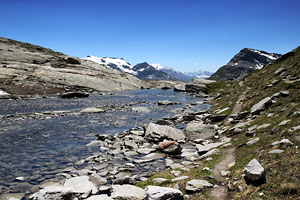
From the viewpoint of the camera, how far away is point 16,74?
217 ft

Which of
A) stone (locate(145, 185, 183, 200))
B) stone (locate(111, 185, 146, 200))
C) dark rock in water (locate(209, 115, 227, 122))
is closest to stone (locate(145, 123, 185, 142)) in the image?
dark rock in water (locate(209, 115, 227, 122))

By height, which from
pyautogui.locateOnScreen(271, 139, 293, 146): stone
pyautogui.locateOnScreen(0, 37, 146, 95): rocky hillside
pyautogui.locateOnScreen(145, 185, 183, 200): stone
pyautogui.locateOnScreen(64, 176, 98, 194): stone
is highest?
pyautogui.locateOnScreen(0, 37, 146, 95): rocky hillside

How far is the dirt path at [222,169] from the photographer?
27.7 ft

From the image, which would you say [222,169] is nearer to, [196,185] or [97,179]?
[196,185]

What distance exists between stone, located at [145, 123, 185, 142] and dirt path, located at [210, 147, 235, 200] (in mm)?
7148

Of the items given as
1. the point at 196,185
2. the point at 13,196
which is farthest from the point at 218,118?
the point at 13,196

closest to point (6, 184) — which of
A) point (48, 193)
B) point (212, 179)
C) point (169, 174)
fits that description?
point (48, 193)

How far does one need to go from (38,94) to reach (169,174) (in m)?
62.5

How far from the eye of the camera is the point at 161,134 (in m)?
20.5

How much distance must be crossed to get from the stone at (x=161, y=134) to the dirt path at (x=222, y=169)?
715cm

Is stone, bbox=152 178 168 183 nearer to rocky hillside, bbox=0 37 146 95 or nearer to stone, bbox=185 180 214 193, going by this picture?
stone, bbox=185 180 214 193

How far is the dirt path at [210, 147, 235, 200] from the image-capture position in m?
8.45

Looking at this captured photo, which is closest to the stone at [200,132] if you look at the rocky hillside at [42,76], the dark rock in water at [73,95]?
the dark rock in water at [73,95]

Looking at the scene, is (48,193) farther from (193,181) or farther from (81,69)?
(81,69)
